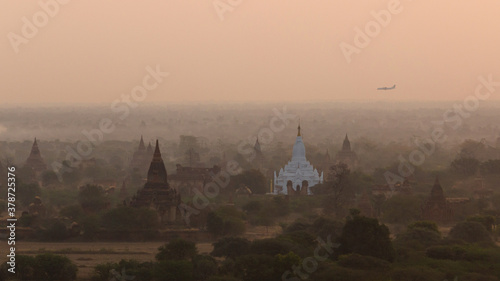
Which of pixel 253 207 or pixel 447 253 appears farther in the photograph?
pixel 253 207

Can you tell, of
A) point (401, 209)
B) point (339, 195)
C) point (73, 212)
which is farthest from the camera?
point (339, 195)

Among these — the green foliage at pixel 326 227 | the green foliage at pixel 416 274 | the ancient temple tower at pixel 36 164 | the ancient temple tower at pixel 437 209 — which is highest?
the ancient temple tower at pixel 36 164

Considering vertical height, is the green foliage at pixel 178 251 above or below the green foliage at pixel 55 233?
below

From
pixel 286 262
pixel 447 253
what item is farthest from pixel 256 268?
pixel 447 253

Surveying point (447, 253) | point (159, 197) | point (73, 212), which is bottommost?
point (447, 253)

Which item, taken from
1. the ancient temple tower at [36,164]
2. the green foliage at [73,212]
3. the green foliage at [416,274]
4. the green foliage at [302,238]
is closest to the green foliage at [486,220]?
the green foliage at [302,238]

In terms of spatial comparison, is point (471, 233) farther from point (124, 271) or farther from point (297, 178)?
point (297, 178)

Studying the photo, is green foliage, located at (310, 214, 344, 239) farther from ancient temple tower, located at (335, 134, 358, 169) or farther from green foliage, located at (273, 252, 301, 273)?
ancient temple tower, located at (335, 134, 358, 169)

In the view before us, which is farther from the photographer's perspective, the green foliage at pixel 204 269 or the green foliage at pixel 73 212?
the green foliage at pixel 73 212

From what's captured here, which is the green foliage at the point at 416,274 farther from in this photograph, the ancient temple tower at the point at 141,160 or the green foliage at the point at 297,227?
the ancient temple tower at the point at 141,160
